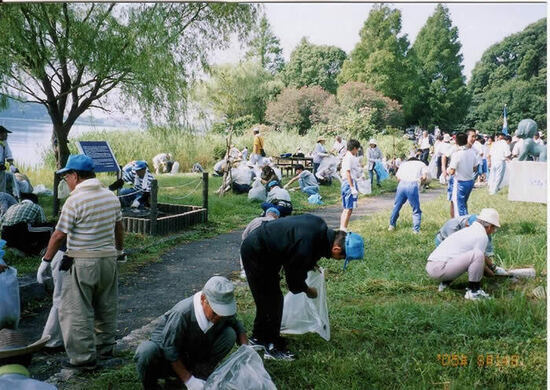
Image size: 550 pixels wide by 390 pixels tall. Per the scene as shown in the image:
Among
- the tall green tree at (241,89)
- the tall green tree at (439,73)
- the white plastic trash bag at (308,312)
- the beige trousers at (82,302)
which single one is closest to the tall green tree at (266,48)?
the tall green tree at (241,89)

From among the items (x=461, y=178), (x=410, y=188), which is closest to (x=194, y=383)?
(x=410, y=188)

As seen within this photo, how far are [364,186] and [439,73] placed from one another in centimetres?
264

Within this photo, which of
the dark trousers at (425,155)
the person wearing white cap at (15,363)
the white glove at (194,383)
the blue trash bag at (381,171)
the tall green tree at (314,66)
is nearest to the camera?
the person wearing white cap at (15,363)

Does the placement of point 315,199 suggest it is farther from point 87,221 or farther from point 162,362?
point 162,362

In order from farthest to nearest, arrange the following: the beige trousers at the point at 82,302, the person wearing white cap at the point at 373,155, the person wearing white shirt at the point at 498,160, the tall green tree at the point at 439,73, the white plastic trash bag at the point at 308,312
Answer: the person wearing white cap at the point at 373,155, the person wearing white shirt at the point at 498,160, the white plastic trash bag at the point at 308,312, the tall green tree at the point at 439,73, the beige trousers at the point at 82,302

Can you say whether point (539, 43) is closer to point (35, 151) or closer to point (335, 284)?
point (335, 284)

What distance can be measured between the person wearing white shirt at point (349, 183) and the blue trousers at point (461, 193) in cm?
104

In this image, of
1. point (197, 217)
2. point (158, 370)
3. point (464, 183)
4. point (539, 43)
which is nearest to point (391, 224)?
point (464, 183)

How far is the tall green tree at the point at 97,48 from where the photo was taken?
150 inches

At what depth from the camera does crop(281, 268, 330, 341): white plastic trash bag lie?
3.55 metres

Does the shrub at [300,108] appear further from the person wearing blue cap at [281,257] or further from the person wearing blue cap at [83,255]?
the person wearing blue cap at [83,255]

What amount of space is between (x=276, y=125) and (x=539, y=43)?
1.88m

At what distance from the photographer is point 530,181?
305 cm

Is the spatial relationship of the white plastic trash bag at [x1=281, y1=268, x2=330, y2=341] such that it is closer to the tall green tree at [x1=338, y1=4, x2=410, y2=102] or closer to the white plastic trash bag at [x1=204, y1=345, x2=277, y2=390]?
the white plastic trash bag at [x1=204, y1=345, x2=277, y2=390]
